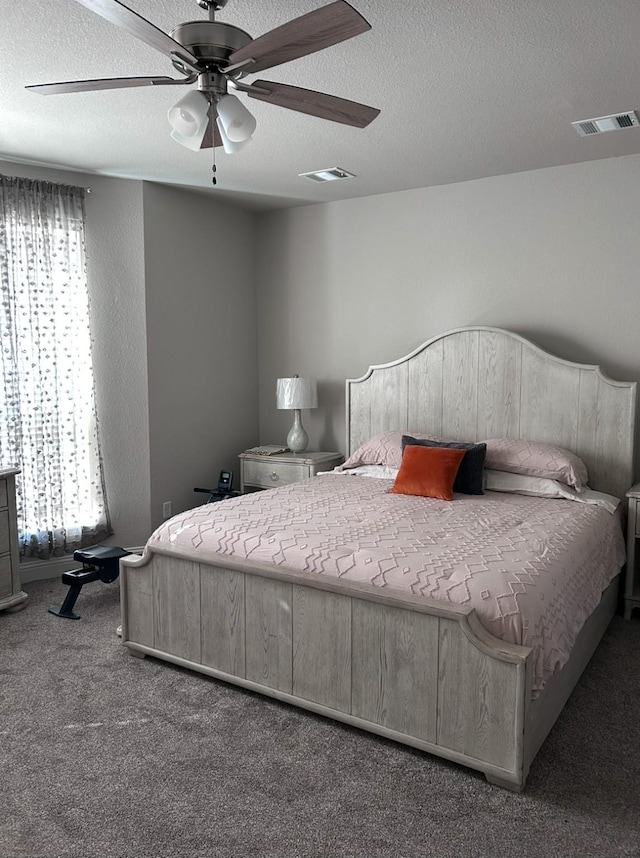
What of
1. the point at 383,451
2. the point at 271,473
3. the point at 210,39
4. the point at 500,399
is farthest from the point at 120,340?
the point at 210,39

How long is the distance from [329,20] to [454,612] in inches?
70.2

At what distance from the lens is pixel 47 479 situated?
4188mm

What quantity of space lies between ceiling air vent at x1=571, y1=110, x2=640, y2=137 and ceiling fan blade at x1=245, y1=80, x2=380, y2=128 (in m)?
1.48

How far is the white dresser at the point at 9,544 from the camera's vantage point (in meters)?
3.68

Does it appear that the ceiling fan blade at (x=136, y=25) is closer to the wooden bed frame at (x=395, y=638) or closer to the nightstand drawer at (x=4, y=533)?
the wooden bed frame at (x=395, y=638)

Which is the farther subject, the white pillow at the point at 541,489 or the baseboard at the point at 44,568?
the baseboard at the point at 44,568

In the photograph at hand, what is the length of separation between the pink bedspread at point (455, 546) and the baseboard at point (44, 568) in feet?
5.04

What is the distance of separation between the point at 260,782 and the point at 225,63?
89.9 inches

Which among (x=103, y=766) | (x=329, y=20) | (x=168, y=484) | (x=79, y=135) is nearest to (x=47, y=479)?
(x=168, y=484)

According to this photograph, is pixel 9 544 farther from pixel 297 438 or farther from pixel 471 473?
pixel 471 473

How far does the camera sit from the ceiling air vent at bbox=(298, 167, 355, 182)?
13.5 feet

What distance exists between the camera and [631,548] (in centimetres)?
353

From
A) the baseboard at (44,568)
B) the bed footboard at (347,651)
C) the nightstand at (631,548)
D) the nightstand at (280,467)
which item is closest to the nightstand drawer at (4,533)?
the baseboard at (44,568)

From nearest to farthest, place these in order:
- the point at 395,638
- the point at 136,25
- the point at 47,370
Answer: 1. the point at 136,25
2. the point at 395,638
3. the point at 47,370
